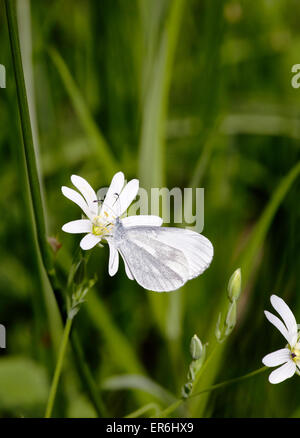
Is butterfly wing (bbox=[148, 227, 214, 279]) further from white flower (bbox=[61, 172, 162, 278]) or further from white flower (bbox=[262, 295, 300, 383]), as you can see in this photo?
white flower (bbox=[262, 295, 300, 383])

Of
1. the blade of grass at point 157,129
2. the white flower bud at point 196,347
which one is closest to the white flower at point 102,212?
the white flower bud at point 196,347

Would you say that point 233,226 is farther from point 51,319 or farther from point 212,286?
point 51,319

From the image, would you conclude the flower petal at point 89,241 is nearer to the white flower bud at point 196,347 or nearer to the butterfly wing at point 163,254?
the butterfly wing at point 163,254

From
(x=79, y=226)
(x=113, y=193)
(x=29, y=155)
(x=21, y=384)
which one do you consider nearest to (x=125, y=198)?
(x=113, y=193)

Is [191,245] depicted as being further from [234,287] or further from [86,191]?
[86,191]

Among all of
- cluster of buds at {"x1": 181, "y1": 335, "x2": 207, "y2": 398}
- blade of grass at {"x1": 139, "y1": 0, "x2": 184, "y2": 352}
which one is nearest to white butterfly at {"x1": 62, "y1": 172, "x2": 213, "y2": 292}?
cluster of buds at {"x1": 181, "y1": 335, "x2": 207, "y2": 398}

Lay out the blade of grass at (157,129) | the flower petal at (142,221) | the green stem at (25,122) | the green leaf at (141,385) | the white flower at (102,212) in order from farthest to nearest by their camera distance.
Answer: the blade of grass at (157,129), the green leaf at (141,385), the flower petal at (142,221), the white flower at (102,212), the green stem at (25,122)

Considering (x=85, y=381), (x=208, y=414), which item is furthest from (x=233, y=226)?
(x=85, y=381)
